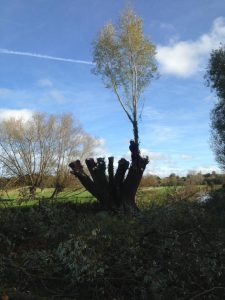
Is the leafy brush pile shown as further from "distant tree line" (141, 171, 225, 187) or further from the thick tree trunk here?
"distant tree line" (141, 171, 225, 187)

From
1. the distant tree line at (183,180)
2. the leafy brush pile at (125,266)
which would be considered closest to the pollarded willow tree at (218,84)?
the distant tree line at (183,180)

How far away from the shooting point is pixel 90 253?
6.57m

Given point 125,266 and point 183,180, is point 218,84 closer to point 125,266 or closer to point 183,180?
point 183,180

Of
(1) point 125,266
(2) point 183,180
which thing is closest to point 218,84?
(2) point 183,180

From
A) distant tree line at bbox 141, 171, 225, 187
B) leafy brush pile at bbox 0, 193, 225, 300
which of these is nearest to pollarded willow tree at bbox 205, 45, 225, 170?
distant tree line at bbox 141, 171, 225, 187

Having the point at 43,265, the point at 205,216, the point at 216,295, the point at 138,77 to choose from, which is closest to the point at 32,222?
the point at 43,265

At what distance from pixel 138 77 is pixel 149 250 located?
62.7ft

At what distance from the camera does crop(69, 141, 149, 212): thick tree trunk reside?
14328 mm

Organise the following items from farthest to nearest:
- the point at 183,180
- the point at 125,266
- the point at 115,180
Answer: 1. the point at 183,180
2. the point at 115,180
3. the point at 125,266

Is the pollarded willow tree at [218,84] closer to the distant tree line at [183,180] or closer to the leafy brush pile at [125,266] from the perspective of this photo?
the distant tree line at [183,180]

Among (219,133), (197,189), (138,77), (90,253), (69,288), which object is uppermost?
(138,77)

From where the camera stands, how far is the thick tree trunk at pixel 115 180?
14328mm

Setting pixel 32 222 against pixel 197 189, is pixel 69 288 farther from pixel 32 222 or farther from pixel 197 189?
pixel 197 189

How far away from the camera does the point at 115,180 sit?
47.5ft
